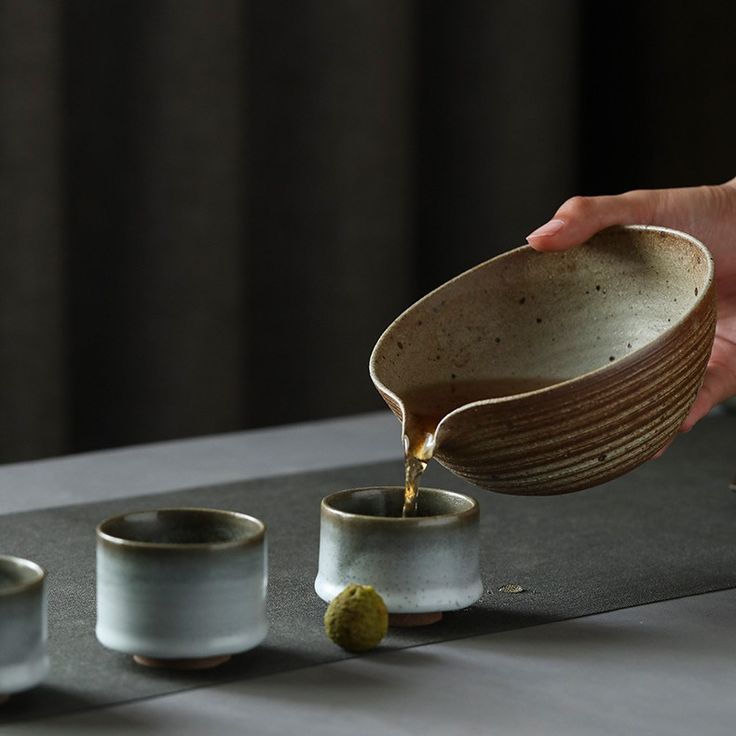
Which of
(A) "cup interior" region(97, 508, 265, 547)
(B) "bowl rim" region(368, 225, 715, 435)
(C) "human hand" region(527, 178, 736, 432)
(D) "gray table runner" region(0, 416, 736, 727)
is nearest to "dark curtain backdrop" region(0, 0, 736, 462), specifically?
(D) "gray table runner" region(0, 416, 736, 727)

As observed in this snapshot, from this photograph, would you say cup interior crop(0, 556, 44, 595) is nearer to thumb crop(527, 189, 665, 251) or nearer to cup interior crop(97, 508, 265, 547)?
cup interior crop(97, 508, 265, 547)

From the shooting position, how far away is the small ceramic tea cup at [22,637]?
691 millimetres

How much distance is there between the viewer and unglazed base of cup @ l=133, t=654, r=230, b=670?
0.77 m

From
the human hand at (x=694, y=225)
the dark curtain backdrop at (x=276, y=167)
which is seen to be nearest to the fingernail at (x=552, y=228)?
the human hand at (x=694, y=225)

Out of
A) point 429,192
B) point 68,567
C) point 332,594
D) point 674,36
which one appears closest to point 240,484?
point 68,567

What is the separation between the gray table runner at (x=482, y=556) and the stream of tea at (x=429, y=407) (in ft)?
0.31

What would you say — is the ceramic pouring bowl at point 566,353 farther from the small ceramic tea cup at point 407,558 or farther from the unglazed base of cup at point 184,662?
the unglazed base of cup at point 184,662

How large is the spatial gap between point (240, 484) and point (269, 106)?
1081 millimetres

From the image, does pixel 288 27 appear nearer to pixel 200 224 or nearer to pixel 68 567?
pixel 200 224

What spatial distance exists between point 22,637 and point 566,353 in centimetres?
50

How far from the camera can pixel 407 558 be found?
836 millimetres

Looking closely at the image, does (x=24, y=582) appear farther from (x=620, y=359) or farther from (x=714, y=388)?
(x=714, y=388)

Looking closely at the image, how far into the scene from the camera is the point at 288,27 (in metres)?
2.22

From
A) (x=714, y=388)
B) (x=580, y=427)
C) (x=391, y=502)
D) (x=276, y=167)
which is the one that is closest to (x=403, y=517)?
(x=391, y=502)
